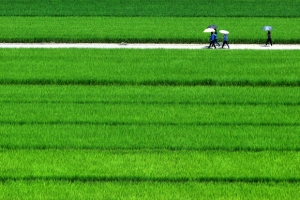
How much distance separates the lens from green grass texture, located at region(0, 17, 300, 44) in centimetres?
3538

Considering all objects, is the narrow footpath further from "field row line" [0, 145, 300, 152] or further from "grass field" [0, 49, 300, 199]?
"field row line" [0, 145, 300, 152]

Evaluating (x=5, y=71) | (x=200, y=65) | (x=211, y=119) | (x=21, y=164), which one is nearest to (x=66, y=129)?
(x=21, y=164)

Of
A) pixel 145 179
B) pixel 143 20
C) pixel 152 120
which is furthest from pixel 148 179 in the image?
pixel 143 20

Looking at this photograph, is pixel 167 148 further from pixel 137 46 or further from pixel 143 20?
pixel 143 20

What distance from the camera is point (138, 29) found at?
38000 millimetres

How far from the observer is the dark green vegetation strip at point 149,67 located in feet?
75.8

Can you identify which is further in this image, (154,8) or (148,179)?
(154,8)

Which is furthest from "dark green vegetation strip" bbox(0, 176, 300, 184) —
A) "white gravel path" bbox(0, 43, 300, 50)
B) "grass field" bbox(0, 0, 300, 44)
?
"grass field" bbox(0, 0, 300, 44)

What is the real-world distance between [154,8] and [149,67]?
25297mm

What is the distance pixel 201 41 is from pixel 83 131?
2016cm

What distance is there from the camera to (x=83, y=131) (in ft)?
53.8

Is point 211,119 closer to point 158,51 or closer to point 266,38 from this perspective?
point 158,51

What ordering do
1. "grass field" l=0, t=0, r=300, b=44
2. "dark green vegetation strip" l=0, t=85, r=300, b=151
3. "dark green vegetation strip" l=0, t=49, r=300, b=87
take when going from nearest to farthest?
"dark green vegetation strip" l=0, t=85, r=300, b=151 < "dark green vegetation strip" l=0, t=49, r=300, b=87 < "grass field" l=0, t=0, r=300, b=44

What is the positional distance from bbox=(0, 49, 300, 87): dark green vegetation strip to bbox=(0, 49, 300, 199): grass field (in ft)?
0.14
